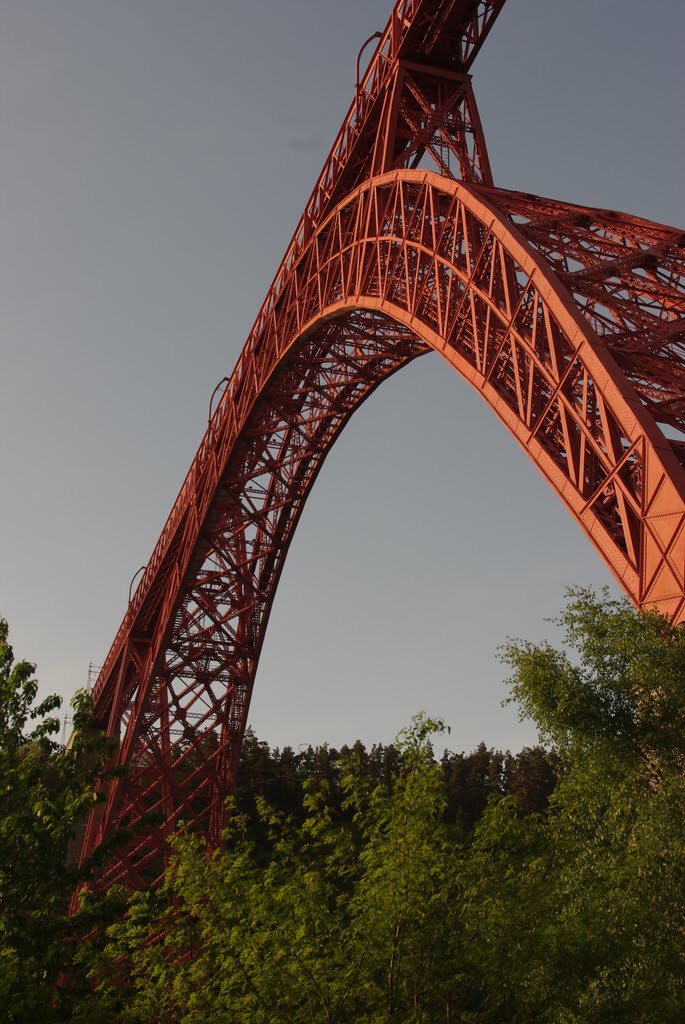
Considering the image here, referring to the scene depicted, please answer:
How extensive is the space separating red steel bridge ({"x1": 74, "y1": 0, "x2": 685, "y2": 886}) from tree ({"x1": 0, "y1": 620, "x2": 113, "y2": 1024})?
3.66 ft

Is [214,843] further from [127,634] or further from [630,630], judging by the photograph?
[630,630]

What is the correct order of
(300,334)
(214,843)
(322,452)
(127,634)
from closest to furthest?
(300,334) < (322,452) < (214,843) < (127,634)

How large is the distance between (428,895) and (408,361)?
14.7m

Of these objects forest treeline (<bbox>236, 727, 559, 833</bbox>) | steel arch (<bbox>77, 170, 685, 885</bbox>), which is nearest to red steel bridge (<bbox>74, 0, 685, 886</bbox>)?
steel arch (<bbox>77, 170, 685, 885</bbox>)

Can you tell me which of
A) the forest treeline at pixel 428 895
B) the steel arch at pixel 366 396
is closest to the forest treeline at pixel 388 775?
the steel arch at pixel 366 396

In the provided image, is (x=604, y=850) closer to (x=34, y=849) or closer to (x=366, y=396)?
(x=34, y=849)

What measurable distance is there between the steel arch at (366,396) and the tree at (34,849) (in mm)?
1377

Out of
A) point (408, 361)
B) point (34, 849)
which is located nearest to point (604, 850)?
point (34, 849)

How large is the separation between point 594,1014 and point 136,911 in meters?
6.46

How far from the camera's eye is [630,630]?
Answer: 10.1m

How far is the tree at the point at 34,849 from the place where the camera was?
12273 millimetres

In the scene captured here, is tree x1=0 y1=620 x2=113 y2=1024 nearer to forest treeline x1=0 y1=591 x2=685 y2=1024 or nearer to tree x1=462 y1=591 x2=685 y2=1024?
forest treeline x1=0 y1=591 x2=685 y2=1024

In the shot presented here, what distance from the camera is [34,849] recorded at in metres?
12.9

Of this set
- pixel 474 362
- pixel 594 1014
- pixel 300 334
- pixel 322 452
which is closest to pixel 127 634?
pixel 322 452
